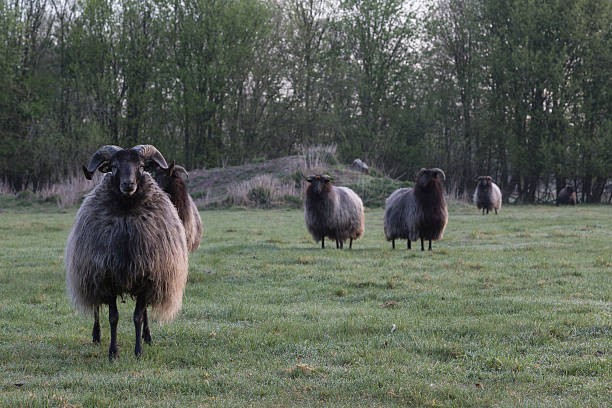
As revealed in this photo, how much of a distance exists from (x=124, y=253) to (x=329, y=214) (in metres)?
9.70

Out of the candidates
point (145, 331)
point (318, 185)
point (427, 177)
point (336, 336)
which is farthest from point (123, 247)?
point (427, 177)

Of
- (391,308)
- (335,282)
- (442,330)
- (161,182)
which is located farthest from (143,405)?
(161,182)

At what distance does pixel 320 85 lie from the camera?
136 feet

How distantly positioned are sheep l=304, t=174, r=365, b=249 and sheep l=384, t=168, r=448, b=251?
1057 millimetres

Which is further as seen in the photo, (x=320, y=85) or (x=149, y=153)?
(x=320, y=85)

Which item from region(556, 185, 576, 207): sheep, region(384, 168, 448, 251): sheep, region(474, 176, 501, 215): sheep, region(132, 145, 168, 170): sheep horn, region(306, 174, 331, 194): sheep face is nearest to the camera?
region(132, 145, 168, 170): sheep horn

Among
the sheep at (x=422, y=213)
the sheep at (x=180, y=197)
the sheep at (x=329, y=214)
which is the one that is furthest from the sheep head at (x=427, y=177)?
the sheep at (x=180, y=197)

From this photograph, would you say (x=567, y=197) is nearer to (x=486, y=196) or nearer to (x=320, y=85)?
(x=486, y=196)

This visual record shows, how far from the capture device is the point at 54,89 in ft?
120

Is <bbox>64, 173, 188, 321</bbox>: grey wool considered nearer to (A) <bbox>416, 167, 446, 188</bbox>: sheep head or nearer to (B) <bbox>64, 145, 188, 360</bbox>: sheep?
(B) <bbox>64, 145, 188, 360</bbox>: sheep

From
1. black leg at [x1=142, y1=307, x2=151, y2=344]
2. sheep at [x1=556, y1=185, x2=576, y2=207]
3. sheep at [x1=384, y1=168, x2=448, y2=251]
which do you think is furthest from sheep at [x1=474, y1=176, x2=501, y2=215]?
black leg at [x1=142, y1=307, x2=151, y2=344]

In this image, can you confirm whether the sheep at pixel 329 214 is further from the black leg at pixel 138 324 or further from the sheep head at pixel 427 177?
the black leg at pixel 138 324

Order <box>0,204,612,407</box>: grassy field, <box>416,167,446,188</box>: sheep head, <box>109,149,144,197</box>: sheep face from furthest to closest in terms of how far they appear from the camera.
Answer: <box>416,167,446,188</box>: sheep head
<box>109,149,144,197</box>: sheep face
<box>0,204,612,407</box>: grassy field

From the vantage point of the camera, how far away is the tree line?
117 feet
